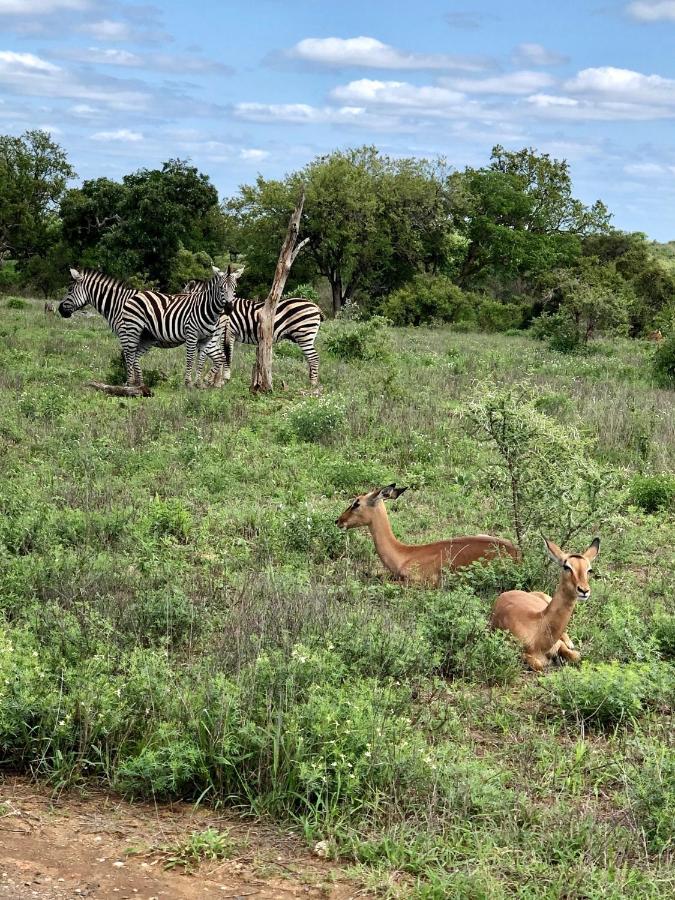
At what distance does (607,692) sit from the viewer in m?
6.09

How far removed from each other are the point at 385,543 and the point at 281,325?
1187cm

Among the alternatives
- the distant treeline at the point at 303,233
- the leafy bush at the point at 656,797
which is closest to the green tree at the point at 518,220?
the distant treeline at the point at 303,233

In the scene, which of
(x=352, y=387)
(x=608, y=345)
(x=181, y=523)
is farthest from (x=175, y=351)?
(x=181, y=523)

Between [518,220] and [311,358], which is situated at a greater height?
[518,220]

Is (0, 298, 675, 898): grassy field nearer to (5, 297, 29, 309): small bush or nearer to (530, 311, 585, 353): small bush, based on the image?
(530, 311, 585, 353): small bush

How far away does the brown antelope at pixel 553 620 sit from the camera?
23.0 feet

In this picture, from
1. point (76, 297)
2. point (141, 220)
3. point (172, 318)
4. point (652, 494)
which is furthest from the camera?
point (141, 220)

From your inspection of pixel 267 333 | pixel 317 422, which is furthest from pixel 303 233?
pixel 317 422

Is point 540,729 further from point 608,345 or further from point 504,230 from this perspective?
point 504,230

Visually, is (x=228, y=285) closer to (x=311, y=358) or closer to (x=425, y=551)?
(x=311, y=358)

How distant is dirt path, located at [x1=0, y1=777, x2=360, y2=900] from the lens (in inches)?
178

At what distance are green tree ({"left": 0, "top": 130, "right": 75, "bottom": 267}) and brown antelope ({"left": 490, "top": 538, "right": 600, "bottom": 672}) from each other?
42.9 m

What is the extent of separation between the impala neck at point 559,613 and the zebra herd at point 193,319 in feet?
39.7

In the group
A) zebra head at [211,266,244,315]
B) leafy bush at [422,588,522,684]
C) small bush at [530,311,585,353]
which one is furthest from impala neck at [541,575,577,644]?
small bush at [530,311,585,353]
